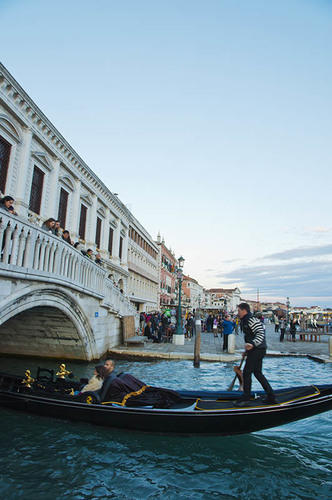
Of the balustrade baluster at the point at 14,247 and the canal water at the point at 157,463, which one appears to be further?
the balustrade baluster at the point at 14,247

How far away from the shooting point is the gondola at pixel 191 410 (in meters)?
4.65

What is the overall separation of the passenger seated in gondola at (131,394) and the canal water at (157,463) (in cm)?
46

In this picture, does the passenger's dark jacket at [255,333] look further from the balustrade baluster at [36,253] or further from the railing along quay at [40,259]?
the balustrade baluster at [36,253]

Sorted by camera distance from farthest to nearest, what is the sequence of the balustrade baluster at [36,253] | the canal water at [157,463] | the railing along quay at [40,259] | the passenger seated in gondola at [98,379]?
the balustrade baluster at [36,253] → the railing along quay at [40,259] → the passenger seated in gondola at [98,379] → the canal water at [157,463]

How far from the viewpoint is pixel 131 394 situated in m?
5.07

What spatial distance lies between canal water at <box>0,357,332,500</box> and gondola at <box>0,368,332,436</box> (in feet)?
0.65

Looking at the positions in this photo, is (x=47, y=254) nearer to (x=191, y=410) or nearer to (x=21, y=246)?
(x=21, y=246)

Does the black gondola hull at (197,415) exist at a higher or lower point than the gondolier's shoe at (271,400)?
lower

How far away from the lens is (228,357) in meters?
11.2

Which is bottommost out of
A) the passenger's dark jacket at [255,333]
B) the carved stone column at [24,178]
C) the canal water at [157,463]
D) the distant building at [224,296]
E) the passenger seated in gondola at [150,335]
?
the canal water at [157,463]

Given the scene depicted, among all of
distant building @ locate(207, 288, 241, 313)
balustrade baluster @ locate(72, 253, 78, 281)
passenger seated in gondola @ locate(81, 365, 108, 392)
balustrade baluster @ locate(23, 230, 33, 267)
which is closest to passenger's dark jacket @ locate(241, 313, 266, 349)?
passenger seated in gondola @ locate(81, 365, 108, 392)

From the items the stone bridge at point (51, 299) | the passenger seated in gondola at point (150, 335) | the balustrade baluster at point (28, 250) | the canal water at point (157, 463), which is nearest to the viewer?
the canal water at point (157, 463)

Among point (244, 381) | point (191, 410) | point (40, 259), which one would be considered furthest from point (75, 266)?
point (244, 381)

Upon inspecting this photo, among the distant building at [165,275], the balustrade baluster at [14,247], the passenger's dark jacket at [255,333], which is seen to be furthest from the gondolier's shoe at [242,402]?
the distant building at [165,275]
